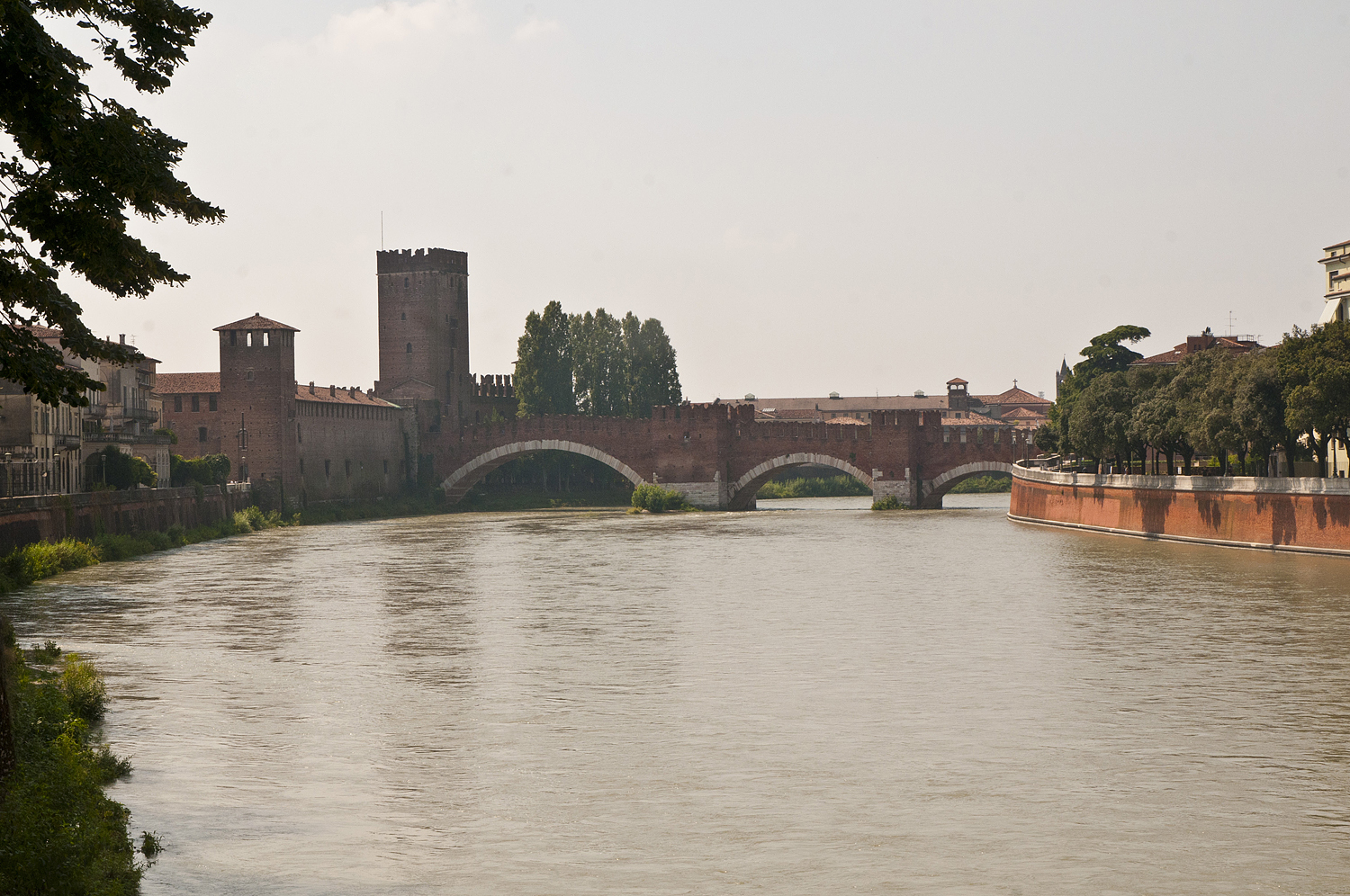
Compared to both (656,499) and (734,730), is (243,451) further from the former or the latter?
(734,730)

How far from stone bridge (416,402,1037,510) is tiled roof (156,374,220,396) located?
1086 centimetres

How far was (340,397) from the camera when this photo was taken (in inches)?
2442

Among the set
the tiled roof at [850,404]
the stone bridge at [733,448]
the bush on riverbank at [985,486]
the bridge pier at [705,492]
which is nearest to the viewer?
the stone bridge at [733,448]

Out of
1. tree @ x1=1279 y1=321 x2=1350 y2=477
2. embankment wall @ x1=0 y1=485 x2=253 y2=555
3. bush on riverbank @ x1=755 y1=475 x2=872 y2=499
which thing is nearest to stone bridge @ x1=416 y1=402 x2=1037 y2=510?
bush on riverbank @ x1=755 y1=475 x2=872 y2=499

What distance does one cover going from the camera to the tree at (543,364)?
66.0 metres

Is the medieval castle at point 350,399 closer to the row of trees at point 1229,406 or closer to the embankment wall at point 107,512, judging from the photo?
the embankment wall at point 107,512

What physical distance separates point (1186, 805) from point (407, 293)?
198ft

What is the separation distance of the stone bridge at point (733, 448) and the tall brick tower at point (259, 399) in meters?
11.1

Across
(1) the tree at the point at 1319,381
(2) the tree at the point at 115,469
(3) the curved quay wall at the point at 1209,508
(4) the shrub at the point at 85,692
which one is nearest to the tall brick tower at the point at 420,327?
(2) the tree at the point at 115,469

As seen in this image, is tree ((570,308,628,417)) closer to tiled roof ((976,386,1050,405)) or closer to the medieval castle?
the medieval castle

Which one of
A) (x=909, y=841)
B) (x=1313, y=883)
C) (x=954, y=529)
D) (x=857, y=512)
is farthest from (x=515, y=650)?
(x=857, y=512)

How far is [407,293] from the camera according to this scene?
223ft

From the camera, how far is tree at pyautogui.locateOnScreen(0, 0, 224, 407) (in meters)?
8.75

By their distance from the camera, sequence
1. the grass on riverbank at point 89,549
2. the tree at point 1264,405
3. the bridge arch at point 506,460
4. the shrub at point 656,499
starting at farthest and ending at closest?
1. the bridge arch at point 506,460
2. the shrub at point 656,499
3. the tree at point 1264,405
4. the grass on riverbank at point 89,549
